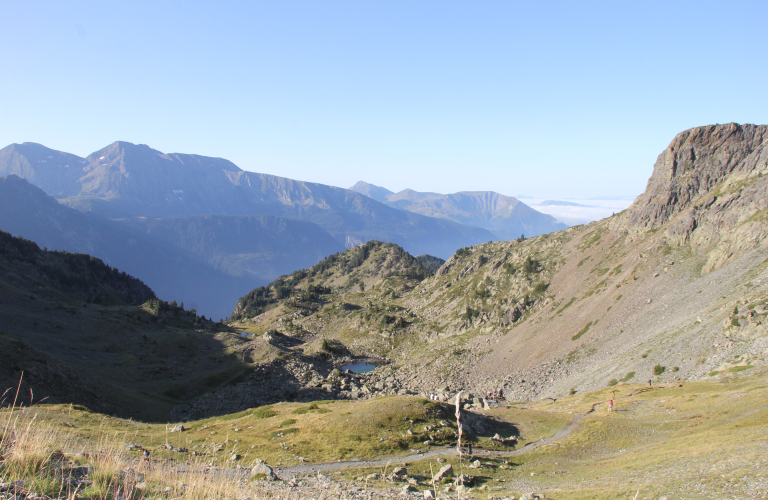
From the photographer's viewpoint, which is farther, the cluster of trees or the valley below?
the cluster of trees

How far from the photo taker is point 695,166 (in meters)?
117

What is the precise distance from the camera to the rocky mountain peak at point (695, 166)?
107500mm

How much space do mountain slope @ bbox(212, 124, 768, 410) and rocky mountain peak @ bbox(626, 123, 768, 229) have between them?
32 cm

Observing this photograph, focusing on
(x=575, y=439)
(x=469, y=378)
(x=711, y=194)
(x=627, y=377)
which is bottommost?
(x=469, y=378)

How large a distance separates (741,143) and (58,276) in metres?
246

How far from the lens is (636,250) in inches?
4483

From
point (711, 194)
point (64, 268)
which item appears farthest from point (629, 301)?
point (64, 268)

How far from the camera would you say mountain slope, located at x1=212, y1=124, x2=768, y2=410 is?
233ft

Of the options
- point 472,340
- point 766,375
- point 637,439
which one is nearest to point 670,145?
point 472,340

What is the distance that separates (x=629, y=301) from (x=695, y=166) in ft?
172

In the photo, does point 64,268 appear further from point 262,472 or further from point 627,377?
point 627,377

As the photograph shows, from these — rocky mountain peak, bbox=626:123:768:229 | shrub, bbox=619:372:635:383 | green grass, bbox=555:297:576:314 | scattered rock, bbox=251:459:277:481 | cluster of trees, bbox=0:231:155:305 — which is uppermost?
rocky mountain peak, bbox=626:123:768:229

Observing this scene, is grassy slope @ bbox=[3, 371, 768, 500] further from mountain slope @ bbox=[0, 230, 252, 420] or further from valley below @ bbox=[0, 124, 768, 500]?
mountain slope @ bbox=[0, 230, 252, 420]

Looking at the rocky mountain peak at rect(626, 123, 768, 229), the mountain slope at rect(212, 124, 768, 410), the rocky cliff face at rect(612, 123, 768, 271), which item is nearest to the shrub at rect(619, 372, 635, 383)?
the mountain slope at rect(212, 124, 768, 410)
